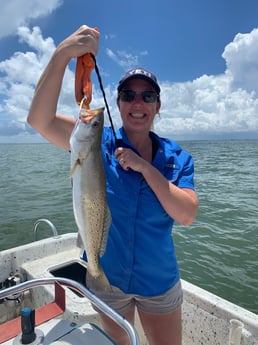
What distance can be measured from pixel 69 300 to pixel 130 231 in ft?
6.57

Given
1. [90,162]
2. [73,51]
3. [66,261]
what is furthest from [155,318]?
[66,261]

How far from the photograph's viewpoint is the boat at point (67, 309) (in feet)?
6.98

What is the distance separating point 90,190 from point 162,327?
4.25 ft

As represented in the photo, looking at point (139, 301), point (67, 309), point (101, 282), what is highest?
point (101, 282)

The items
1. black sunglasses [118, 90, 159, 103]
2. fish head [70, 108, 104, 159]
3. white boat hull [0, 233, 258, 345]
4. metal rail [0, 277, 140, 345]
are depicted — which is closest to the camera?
metal rail [0, 277, 140, 345]

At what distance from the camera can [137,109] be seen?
2.52 meters

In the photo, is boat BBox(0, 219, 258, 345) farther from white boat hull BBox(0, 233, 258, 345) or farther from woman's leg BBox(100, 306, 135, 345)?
woman's leg BBox(100, 306, 135, 345)

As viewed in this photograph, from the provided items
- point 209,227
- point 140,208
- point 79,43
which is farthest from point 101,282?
point 209,227

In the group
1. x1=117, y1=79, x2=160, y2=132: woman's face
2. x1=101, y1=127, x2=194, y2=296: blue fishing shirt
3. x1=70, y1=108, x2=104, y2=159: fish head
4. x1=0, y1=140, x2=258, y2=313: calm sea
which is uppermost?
x1=117, y1=79, x2=160, y2=132: woman's face

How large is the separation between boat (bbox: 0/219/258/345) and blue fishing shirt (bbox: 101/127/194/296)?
1.18 feet

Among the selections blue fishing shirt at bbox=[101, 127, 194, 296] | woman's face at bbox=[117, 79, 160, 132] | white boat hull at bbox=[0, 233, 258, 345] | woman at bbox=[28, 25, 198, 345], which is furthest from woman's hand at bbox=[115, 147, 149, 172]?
white boat hull at bbox=[0, 233, 258, 345]

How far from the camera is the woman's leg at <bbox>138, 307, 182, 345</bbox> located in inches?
103

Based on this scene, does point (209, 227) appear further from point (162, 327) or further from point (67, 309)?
point (162, 327)

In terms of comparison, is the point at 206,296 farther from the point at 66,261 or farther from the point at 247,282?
the point at 247,282
